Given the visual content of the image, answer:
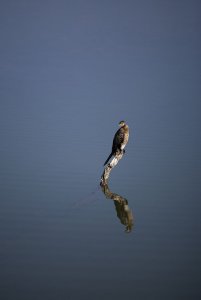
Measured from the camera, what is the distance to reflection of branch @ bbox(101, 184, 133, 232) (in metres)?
12.7

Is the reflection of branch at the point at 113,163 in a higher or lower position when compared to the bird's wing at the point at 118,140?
lower

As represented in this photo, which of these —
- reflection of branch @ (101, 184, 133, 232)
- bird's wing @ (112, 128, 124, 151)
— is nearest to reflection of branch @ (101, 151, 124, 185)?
bird's wing @ (112, 128, 124, 151)

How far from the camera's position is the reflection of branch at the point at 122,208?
41.7ft

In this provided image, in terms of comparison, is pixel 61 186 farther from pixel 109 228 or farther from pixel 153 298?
pixel 153 298

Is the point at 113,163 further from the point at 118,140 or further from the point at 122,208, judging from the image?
the point at 122,208

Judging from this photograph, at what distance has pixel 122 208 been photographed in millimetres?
13852

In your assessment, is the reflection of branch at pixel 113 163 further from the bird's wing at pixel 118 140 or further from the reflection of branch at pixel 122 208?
the reflection of branch at pixel 122 208

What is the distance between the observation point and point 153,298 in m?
9.16

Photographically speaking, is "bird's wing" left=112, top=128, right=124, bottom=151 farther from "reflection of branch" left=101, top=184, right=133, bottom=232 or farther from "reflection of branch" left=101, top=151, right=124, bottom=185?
"reflection of branch" left=101, top=184, right=133, bottom=232

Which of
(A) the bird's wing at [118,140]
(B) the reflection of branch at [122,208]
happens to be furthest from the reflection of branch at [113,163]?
(B) the reflection of branch at [122,208]

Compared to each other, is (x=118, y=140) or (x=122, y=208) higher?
(x=118, y=140)

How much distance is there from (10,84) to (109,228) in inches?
1976

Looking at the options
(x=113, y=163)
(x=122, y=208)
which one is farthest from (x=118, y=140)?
(x=122, y=208)

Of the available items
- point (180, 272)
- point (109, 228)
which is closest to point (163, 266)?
point (180, 272)
